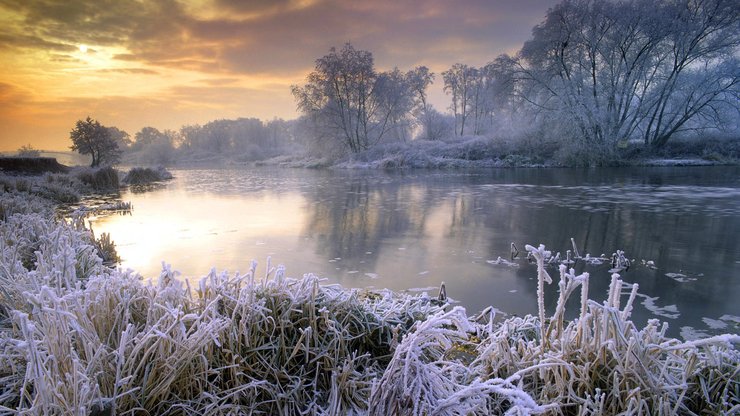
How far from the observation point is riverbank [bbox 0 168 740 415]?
1637 millimetres

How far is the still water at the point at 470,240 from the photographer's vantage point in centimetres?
→ 475

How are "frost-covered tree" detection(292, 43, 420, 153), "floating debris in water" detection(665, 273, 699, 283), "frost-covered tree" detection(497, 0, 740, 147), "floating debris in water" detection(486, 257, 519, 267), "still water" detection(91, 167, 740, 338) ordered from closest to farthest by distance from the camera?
"still water" detection(91, 167, 740, 338), "floating debris in water" detection(665, 273, 699, 283), "floating debris in water" detection(486, 257, 519, 267), "frost-covered tree" detection(497, 0, 740, 147), "frost-covered tree" detection(292, 43, 420, 153)

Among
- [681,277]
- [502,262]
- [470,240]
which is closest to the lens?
[681,277]

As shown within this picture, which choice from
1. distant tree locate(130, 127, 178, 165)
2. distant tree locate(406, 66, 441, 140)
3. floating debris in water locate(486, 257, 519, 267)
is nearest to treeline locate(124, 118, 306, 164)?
distant tree locate(130, 127, 178, 165)

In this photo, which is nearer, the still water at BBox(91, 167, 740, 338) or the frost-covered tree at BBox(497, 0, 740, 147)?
the still water at BBox(91, 167, 740, 338)

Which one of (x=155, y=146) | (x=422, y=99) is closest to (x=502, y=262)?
(x=422, y=99)

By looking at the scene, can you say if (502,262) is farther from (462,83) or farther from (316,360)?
(462,83)

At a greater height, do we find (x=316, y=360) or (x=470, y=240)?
(x=316, y=360)

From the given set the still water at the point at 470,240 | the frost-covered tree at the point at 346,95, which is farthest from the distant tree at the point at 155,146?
the still water at the point at 470,240

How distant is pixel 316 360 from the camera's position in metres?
2.37

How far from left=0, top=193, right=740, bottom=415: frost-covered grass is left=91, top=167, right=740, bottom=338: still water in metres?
2.06

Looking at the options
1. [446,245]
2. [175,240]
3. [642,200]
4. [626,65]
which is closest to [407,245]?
[446,245]

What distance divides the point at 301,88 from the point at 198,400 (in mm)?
43621

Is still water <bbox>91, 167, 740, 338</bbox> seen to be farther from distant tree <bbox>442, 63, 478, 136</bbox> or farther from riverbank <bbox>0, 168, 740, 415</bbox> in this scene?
distant tree <bbox>442, 63, 478, 136</bbox>
